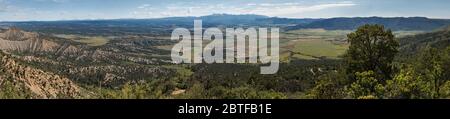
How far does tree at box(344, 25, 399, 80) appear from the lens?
3975 centimetres

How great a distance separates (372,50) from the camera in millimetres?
40031

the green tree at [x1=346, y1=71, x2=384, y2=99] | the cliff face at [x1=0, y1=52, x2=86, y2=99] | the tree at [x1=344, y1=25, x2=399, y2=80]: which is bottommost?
the cliff face at [x1=0, y1=52, x2=86, y2=99]

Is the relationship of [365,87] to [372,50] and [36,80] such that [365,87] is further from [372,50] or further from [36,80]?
[36,80]

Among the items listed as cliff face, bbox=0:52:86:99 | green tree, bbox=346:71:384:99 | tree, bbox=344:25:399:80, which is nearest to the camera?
green tree, bbox=346:71:384:99

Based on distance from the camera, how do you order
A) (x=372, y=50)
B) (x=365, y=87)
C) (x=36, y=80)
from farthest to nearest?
1. (x=36, y=80)
2. (x=372, y=50)
3. (x=365, y=87)

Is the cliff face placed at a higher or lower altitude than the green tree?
lower

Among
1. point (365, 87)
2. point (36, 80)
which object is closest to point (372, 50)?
point (365, 87)

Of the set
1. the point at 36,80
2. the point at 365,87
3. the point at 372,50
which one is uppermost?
the point at 372,50

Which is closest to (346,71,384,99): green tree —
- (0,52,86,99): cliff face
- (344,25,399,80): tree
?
(344,25,399,80): tree

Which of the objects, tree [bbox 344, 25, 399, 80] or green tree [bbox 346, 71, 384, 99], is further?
tree [bbox 344, 25, 399, 80]

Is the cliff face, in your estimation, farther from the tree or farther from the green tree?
the green tree

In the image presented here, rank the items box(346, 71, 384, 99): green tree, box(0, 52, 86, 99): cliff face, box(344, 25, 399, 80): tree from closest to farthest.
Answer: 1. box(346, 71, 384, 99): green tree
2. box(344, 25, 399, 80): tree
3. box(0, 52, 86, 99): cliff face
